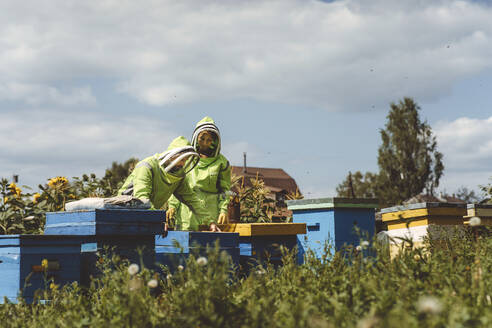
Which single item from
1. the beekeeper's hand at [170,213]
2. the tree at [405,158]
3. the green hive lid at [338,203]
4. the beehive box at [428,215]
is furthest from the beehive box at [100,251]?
the tree at [405,158]

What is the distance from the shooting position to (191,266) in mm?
3592

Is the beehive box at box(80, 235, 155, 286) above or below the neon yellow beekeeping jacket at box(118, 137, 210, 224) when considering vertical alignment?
below

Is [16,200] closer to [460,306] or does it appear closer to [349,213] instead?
[349,213]

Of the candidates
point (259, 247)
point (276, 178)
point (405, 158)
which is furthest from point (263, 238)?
point (276, 178)

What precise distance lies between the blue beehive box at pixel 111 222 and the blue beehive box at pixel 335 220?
2.00 m

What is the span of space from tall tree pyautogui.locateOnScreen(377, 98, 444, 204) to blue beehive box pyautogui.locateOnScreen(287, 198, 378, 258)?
28.0 m

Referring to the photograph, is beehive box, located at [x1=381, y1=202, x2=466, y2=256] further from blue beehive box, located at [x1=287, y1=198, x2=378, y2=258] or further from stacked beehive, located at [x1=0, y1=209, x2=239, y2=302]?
stacked beehive, located at [x1=0, y1=209, x2=239, y2=302]

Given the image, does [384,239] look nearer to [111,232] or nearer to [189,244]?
[189,244]

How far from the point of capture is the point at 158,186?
6.50 metres

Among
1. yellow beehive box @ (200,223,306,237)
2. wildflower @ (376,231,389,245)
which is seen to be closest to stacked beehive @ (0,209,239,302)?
yellow beehive box @ (200,223,306,237)

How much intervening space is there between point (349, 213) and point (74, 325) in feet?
12.9

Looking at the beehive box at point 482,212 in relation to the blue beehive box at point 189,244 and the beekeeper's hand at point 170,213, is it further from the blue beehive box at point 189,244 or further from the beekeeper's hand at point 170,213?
the beekeeper's hand at point 170,213

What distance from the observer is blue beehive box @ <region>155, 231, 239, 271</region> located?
526 centimetres

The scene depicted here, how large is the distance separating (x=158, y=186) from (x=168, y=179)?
0.17 meters
